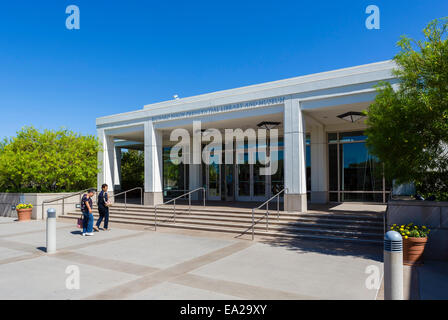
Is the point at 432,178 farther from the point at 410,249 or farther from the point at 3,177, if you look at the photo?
the point at 3,177

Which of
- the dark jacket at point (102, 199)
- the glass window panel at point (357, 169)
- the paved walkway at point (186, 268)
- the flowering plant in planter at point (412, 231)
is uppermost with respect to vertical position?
the glass window panel at point (357, 169)

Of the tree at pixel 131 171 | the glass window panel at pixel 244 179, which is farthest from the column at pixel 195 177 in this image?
the tree at pixel 131 171

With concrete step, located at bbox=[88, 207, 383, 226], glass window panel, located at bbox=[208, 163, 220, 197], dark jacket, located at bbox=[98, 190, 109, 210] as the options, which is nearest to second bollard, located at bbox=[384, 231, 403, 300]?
concrete step, located at bbox=[88, 207, 383, 226]

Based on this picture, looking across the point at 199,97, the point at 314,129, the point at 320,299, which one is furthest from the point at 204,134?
the point at 320,299

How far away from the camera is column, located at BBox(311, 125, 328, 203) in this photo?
15.7 metres

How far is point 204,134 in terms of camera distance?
18344 mm

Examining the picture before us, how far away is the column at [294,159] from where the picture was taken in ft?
39.3

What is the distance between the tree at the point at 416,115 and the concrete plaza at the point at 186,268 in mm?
2418

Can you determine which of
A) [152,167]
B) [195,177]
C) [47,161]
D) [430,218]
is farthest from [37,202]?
[430,218]

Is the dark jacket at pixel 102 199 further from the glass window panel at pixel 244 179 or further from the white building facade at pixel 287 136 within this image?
the glass window panel at pixel 244 179

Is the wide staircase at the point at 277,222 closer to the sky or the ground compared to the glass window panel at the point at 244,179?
closer to the ground

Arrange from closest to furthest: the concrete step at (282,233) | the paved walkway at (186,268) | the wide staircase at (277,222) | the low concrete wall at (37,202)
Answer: the paved walkway at (186,268) < the concrete step at (282,233) < the wide staircase at (277,222) < the low concrete wall at (37,202)

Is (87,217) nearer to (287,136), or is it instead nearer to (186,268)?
(186,268)
